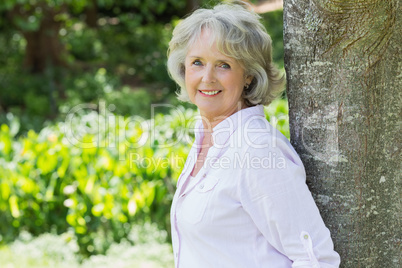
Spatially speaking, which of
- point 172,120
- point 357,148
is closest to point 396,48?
point 357,148

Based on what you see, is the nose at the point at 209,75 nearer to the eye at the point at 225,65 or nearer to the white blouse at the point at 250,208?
the eye at the point at 225,65

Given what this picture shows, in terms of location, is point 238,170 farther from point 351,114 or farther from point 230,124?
point 351,114

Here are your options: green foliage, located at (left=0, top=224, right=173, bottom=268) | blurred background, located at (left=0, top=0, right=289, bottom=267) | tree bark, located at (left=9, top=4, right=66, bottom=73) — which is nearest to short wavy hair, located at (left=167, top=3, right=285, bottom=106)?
blurred background, located at (left=0, top=0, right=289, bottom=267)

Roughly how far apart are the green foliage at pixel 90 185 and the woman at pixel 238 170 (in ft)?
8.24

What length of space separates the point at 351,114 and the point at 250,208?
1.53ft

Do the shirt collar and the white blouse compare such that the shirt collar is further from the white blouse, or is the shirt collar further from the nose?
the nose

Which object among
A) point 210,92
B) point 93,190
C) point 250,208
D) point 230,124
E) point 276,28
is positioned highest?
point 276,28

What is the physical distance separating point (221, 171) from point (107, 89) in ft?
28.2

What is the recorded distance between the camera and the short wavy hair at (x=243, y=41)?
1887 millimetres

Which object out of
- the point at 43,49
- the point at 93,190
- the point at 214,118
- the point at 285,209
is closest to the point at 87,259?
the point at 93,190

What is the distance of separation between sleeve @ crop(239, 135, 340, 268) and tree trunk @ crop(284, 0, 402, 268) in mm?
189

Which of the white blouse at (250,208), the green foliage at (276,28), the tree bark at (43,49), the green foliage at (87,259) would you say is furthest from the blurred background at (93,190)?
the green foliage at (276,28)

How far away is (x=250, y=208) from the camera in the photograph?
167 centimetres

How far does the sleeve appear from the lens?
63.7 inches
